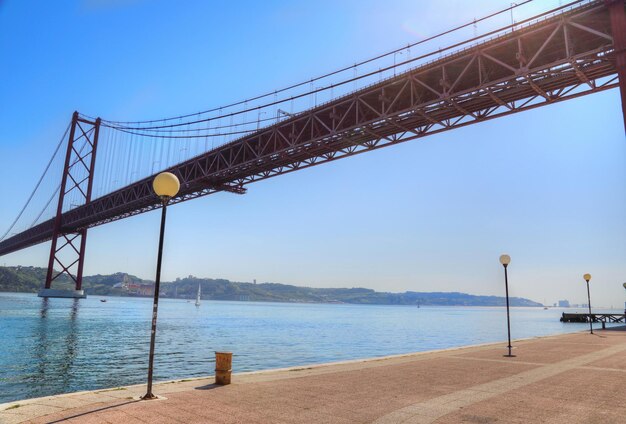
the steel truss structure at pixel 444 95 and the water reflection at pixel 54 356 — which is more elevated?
the steel truss structure at pixel 444 95

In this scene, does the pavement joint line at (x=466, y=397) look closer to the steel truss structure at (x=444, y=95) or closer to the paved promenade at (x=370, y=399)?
the paved promenade at (x=370, y=399)

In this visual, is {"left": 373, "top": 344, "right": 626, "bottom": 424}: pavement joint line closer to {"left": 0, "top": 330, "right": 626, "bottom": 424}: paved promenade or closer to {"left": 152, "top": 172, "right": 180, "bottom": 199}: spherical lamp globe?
{"left": 0, "top": 330, "right": 626, "bottom": 424}: paved promenade

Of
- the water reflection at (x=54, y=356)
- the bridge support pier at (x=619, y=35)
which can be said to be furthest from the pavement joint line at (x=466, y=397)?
the water reflection at (x=54, y=356)

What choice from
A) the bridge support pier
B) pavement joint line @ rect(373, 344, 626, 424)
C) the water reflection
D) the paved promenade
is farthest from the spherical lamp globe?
the bridge support pier

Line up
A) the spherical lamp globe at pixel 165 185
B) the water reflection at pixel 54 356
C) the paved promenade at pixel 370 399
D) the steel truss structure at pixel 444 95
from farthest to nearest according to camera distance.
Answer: the steel truss structure at pixel 444 95, the water reflection at pixel 54 356, the spherical lamp globe at pixel 165 185, the paved promenade at pixel 370 399

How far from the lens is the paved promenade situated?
730cm

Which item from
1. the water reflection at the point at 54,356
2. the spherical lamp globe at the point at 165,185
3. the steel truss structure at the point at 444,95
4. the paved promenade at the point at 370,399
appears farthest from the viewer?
the steel truss structure at the point at 444,95

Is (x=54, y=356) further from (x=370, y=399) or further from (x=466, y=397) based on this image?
(x=466, y=397)

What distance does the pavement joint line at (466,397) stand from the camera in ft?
24.3

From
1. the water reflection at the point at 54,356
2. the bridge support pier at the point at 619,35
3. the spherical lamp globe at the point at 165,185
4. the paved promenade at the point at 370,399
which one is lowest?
the water reflection at the point at 54,356

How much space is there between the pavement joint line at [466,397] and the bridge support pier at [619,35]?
1027cm

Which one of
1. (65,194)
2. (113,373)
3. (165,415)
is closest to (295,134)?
(113,373)

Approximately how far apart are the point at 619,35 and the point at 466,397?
690 inches

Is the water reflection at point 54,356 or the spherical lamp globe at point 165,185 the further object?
Result: the water reflection at point 54,356
